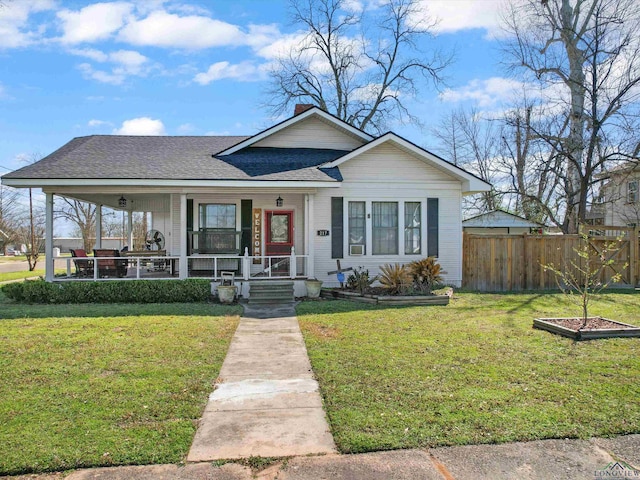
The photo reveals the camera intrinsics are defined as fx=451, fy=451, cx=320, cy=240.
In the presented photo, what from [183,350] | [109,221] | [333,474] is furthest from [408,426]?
[109,221]

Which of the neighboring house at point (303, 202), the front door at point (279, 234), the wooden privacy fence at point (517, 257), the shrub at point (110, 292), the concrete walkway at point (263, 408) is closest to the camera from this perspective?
the concrete walkway at point (263, 408)

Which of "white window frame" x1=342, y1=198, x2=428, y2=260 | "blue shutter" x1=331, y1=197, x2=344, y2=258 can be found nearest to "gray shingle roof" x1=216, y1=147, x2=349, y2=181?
"blue shutter" x1=331, y1=197, x2=344, y2=258

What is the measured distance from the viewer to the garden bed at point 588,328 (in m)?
7.10

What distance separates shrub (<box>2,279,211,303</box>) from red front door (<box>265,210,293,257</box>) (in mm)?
3171

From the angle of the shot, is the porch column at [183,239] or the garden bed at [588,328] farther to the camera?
the porch column at [183,239]

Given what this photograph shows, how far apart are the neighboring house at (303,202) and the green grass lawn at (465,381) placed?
4.67m

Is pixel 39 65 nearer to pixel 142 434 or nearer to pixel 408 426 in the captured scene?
pixel 142 434

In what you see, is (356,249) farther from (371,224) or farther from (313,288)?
(313,288)

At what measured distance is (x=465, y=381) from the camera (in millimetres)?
5141

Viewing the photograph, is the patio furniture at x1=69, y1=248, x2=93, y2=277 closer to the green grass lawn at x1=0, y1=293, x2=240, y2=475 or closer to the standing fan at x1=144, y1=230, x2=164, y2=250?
the standing fan at x1=144, y1=230, x2=164, y2=250

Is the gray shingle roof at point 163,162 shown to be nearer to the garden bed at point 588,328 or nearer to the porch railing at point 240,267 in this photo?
the porch railing at point 240,267

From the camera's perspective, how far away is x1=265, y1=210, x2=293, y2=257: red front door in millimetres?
14367

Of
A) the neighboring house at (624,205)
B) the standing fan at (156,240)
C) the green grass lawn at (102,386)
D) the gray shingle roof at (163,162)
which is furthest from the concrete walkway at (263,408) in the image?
the neighboring house at (624,205)

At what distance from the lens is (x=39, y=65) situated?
56.9 ft
